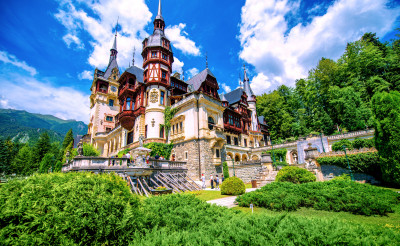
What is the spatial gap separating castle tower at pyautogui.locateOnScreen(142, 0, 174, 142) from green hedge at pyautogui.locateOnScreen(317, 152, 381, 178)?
23.3 metres

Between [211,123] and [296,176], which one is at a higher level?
[211,123]

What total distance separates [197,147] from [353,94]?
3229 centimetres

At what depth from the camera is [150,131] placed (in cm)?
2883

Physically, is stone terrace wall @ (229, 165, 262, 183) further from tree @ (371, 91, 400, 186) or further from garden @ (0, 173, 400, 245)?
garden @ (0, 173, 400, 245)

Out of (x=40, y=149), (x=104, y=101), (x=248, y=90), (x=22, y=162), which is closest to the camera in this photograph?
(x=104, y=101)

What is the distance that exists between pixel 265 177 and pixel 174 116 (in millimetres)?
17171

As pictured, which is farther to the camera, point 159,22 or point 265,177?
point 159,22

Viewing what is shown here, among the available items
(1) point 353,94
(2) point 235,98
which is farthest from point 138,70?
(1) point 353,94

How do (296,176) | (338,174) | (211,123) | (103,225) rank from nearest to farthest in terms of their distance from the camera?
1. (103,225)
2. (296,176)
3. (338,174)
4. (211,123)

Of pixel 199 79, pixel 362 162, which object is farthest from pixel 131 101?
pixel 362 162

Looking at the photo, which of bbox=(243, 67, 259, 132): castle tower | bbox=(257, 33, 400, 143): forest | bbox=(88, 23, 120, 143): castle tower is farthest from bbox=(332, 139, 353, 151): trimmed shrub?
bbox=(88, 23, 120, 143): castle tower

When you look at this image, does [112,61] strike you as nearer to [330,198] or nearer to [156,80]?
[156,80]

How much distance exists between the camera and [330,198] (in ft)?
29.9

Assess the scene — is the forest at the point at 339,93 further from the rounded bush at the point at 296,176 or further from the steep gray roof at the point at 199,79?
the steep gray roof at the point at 199,79
